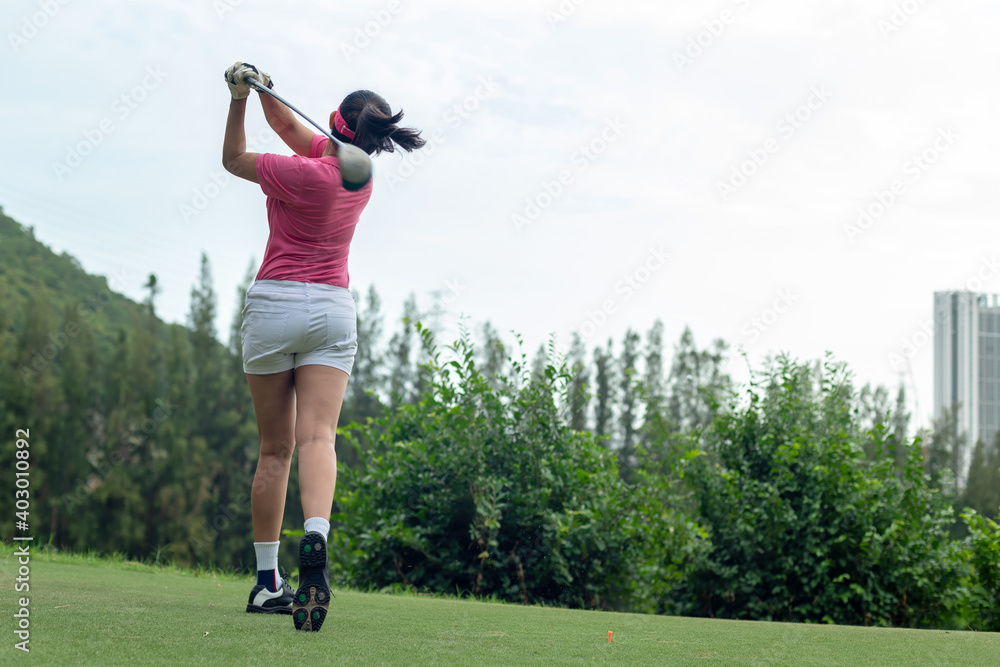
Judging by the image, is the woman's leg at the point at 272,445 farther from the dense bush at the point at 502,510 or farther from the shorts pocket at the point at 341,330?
the dense bush at the point at 502,510

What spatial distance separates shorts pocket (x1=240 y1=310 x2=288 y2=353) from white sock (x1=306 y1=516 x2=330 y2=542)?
1.84ft

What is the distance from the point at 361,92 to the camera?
294cm

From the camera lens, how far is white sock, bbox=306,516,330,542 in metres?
2.46

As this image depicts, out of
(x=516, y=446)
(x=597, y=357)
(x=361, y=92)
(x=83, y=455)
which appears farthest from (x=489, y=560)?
(x=597, y=357)

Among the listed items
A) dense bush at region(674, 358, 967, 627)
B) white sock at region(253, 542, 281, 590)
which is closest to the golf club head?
white sock at region(253, 542, 281, 590)

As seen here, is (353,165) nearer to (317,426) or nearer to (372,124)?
(372,124)

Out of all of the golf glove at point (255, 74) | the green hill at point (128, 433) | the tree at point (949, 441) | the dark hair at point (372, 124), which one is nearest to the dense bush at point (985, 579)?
the dark hair at point (372, 124)

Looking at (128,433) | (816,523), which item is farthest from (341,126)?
(128,433)

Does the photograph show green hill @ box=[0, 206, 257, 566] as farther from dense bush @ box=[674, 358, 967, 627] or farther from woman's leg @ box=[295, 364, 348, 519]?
woman's leg @ box=[295, 364, 348, 519]

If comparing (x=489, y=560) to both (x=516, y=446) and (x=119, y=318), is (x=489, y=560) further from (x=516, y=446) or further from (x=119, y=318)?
(x=119, y=318)

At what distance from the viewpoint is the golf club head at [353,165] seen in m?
2.60

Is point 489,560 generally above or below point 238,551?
above

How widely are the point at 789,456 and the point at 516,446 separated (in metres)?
1.76

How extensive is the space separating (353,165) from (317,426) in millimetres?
839
